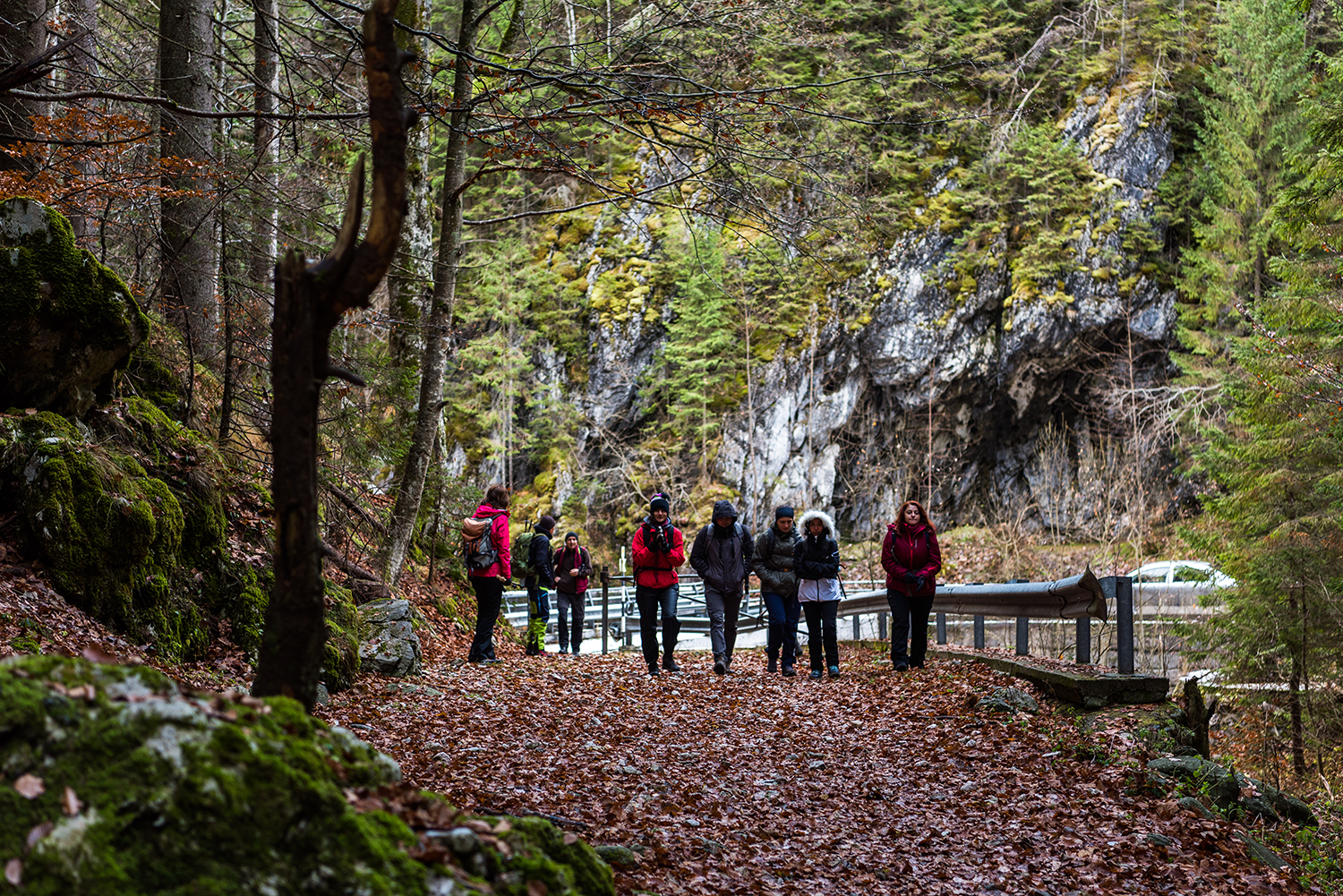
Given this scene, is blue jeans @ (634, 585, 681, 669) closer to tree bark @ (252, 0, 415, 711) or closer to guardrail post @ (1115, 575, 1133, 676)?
guardrail post @ (1115, 575, 1133, 676)

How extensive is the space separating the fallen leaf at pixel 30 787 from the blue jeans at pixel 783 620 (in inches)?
331

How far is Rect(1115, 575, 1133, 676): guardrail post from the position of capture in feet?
20.4

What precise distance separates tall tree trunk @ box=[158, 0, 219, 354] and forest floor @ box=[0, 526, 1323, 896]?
11.9 ft

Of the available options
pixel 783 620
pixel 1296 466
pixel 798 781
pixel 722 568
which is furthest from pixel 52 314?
pixel 1296 466

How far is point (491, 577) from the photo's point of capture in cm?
1023

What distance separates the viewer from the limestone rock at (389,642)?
26.3 ft

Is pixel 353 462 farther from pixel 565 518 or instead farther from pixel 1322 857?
pixel 565 518

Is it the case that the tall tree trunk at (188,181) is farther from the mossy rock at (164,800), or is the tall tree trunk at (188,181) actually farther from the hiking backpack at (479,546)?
the mossy rock at (164,800)

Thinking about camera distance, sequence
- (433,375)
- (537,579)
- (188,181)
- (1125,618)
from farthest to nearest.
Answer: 1. (537,579)
2. (433,375)
3. (188,181)
4. (1125,618)

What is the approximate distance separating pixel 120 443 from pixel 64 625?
1822 mm

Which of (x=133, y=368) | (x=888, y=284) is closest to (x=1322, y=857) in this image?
(x=133, y=368)

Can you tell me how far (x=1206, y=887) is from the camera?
406 cm

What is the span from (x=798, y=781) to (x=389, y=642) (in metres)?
4.25

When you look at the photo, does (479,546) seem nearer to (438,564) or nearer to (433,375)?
(433,375)
